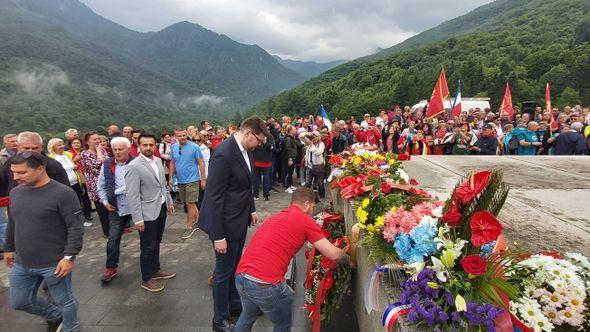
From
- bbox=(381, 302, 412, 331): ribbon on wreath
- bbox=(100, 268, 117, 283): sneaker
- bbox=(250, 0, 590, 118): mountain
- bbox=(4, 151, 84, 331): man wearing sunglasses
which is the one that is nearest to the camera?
bbox=(381, 302, 412, 331): ribbon on wreath

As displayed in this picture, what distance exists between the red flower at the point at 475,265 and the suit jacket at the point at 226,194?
2.13 m

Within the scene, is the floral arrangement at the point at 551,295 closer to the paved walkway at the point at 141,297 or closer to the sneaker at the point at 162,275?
the paved walkway at the point at 141,297

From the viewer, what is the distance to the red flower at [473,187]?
1.95m

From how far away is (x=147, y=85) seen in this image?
119 metres

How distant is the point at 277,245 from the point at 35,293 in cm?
237

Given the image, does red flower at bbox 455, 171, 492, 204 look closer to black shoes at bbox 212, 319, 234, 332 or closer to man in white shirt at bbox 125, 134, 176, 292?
black shoes at bbox 212, 319, 234, 332

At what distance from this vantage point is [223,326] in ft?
11.2

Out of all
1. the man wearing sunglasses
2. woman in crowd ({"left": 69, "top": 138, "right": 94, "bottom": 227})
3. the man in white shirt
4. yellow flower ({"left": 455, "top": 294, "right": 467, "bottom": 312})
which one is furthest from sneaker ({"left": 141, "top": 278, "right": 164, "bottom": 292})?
yellow flower ({"left": 455, "top": 294, "right": 467, "bottom": 312})

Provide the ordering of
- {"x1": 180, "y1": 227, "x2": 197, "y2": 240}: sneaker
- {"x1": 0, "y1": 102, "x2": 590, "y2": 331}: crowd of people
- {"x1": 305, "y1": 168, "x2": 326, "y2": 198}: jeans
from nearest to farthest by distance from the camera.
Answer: {"x1": 0, "y1": 102, "x2": 590, "y2": 331}: crowd of people → {"x1": 180, "y1": 227, "x2": 197, "y2": 240}: sneaker → {"x1": 305, "y1": 168, "x2": 326, "y2": 198}: jeans

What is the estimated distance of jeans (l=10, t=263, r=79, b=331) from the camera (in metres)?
3.03

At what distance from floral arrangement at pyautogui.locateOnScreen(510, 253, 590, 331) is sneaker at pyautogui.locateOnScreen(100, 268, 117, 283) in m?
4.60

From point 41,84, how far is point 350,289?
84169 mm

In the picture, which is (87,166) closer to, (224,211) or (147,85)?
(224,211)

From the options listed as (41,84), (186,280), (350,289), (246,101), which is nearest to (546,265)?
(350,289)
